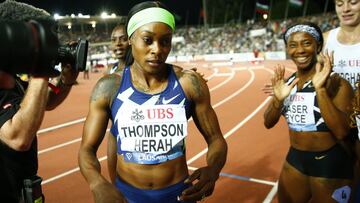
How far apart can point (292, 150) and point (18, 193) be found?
2209mm

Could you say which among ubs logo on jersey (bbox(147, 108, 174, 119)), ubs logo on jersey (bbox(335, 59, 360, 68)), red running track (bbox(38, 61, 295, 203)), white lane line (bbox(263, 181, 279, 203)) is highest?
ubs logo on jersey (bbox(335, 59, 360, 68))

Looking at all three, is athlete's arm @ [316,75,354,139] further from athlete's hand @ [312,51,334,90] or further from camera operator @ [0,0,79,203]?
camera operator @ [0,0,79,203]

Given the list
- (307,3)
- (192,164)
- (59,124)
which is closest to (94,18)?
(307,3)

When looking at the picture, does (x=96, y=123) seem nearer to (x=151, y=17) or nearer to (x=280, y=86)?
(x=151, y=17)

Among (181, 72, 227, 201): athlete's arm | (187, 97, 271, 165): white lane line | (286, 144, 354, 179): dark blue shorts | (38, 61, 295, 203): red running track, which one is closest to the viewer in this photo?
(181, 72, 227, 201): athlete's arm

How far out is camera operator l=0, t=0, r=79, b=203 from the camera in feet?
5.70

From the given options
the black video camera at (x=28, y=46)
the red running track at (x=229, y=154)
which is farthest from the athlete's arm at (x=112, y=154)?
the black video camera at (x=28, y=46)

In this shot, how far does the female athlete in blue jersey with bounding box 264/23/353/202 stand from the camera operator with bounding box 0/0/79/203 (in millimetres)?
1850

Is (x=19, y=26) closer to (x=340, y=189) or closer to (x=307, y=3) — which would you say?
(x=340, y=189)

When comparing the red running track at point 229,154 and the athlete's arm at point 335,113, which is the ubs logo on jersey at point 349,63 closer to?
the athlete's arm at point 335,113

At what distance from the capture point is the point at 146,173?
211 centimetres

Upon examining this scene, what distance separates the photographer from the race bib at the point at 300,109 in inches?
104

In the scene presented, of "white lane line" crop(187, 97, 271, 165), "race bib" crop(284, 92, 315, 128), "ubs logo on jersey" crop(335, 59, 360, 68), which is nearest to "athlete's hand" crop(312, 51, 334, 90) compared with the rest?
"race bib" crop(284, 92, 315, 128)

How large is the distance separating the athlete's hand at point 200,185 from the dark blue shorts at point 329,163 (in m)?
1.06
